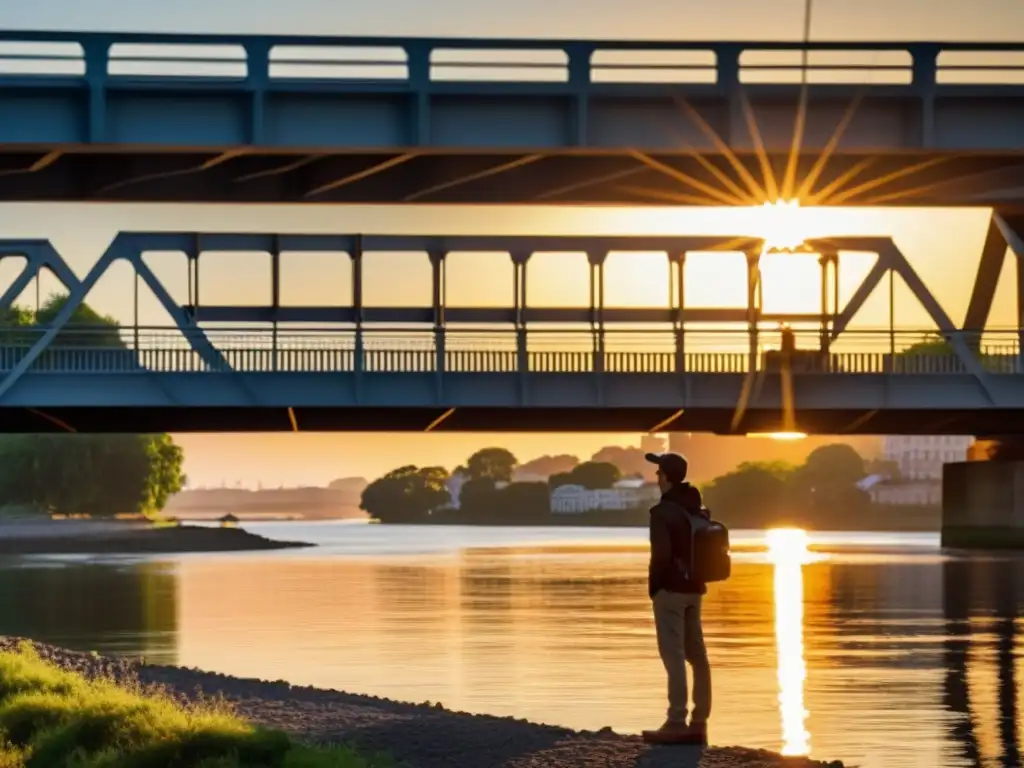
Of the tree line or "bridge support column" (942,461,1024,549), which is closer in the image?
"bridge support column" (942,461,1024,549)

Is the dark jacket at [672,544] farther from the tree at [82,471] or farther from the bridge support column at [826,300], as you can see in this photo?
the tree at [82,471]

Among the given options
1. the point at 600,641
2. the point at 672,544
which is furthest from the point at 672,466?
the point at 600,641

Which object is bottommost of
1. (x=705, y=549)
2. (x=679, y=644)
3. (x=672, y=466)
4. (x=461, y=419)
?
(x=679, y=644)

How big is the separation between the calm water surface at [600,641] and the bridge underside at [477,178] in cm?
975

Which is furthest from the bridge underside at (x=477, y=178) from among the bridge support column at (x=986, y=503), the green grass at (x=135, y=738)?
the green grass at (x=135, y=738)

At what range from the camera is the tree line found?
433 feet

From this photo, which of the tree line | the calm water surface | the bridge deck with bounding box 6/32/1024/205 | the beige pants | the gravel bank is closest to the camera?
the gravel bank

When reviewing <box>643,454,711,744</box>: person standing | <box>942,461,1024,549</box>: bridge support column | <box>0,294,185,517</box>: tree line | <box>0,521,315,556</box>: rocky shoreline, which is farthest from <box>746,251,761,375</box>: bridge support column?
<box>0,294,185,517</box>: tree line

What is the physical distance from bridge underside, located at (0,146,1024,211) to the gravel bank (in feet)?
89.3

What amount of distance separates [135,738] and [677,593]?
4.64 meters

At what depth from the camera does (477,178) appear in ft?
172

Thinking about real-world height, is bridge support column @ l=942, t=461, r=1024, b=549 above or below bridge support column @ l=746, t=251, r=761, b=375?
below

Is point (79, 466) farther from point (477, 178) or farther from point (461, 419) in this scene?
point (477, 178)

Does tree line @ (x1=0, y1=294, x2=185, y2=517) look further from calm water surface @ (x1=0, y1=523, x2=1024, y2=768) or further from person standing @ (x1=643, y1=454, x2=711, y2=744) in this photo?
person standing @ (x1=643, y1=454, x2=711, y2=744)
